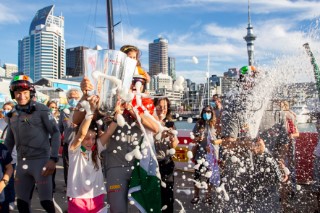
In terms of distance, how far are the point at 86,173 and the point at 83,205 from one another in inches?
11.6

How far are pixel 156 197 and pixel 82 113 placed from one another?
1070mm

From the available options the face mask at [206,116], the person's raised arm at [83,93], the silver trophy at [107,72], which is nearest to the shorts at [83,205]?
the person's raised arm at [83,93]

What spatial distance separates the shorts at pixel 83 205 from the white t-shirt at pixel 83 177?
4cm

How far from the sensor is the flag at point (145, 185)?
10.2 feet

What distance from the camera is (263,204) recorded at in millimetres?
3932

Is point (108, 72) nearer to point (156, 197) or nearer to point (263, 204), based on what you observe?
point (156, 197)

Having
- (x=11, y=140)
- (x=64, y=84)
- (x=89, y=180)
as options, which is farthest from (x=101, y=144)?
(x=64, y=84)

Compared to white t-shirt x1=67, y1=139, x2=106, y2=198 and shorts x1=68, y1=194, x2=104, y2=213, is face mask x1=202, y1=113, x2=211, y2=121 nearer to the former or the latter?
white t-shirt x1=67, y1=139, x2=106, y2=198

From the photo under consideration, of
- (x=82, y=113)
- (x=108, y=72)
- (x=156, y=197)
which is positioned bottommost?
(x=156, y=197)

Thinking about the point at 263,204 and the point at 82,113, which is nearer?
the point at 82,113

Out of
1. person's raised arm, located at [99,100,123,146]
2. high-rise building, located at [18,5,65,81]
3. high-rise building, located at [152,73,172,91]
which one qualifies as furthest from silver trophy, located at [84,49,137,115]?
high-rise building, located at [18,5,65,81]

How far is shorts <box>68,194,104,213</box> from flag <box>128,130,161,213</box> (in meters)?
0.34

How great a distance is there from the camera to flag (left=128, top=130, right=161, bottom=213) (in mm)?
3094

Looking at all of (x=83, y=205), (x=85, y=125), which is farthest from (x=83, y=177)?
(x=85, y=125)
